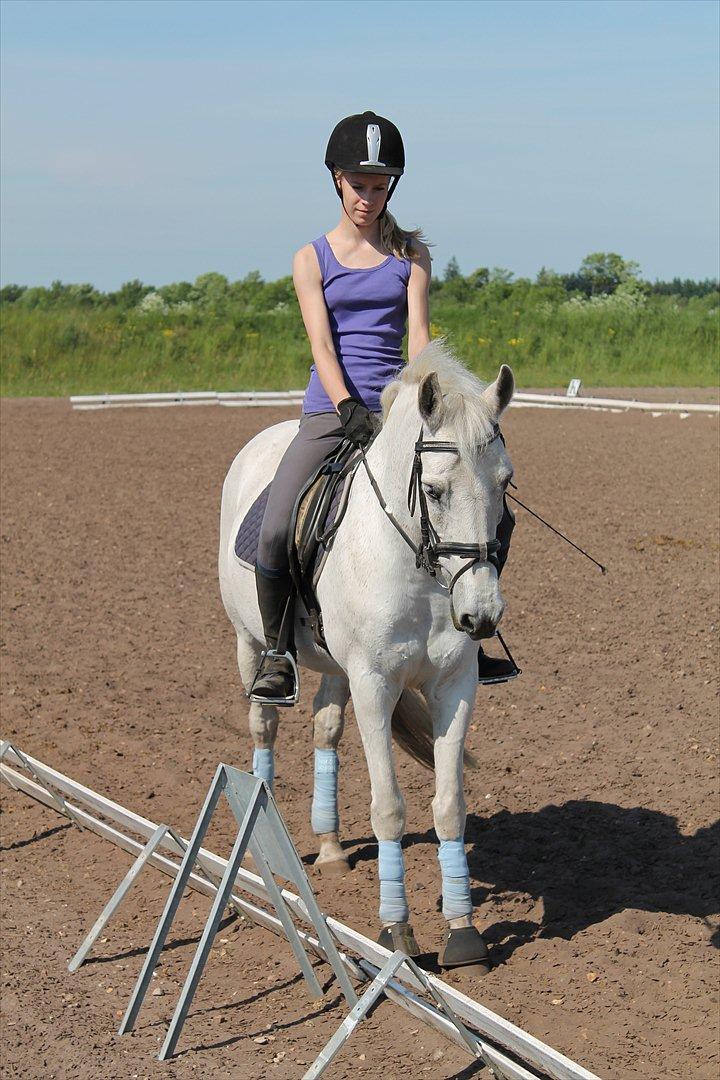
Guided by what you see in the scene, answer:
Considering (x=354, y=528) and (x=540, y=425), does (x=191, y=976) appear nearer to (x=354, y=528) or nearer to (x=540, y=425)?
(x=354, y=528)

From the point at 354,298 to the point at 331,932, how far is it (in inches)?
96.4

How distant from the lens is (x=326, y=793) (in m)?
6.46

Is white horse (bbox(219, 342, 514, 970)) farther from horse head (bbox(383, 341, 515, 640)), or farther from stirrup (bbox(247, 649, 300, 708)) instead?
stirrup (bbox(247, 649, 300, 708))

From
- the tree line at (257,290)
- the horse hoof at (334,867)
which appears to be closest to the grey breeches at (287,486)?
the horse hoof at (334,867)

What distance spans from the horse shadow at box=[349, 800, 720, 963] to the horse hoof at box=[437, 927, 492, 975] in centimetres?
16

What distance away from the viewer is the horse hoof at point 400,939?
512 cm

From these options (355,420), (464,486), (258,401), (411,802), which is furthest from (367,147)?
(258,401)

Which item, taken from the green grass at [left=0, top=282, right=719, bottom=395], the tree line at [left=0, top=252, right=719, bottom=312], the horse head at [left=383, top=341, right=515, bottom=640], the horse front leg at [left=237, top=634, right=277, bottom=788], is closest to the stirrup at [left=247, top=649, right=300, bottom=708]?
the horse front leg at [left=237, top=634, right=277, bottom=788]

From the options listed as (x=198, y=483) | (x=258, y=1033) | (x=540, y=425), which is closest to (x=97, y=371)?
(x=540, y=425)

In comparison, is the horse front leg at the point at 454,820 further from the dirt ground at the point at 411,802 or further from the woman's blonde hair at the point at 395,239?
the woman's blonde hair at the point at 395,239

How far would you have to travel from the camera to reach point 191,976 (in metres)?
4.64

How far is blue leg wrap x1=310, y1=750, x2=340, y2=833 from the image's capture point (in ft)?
21.2

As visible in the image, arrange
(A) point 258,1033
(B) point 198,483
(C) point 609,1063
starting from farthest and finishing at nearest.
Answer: (B) point 198,483
(A) point 258,1033
(C) point 609,1063

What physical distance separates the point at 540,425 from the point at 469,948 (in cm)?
1647
